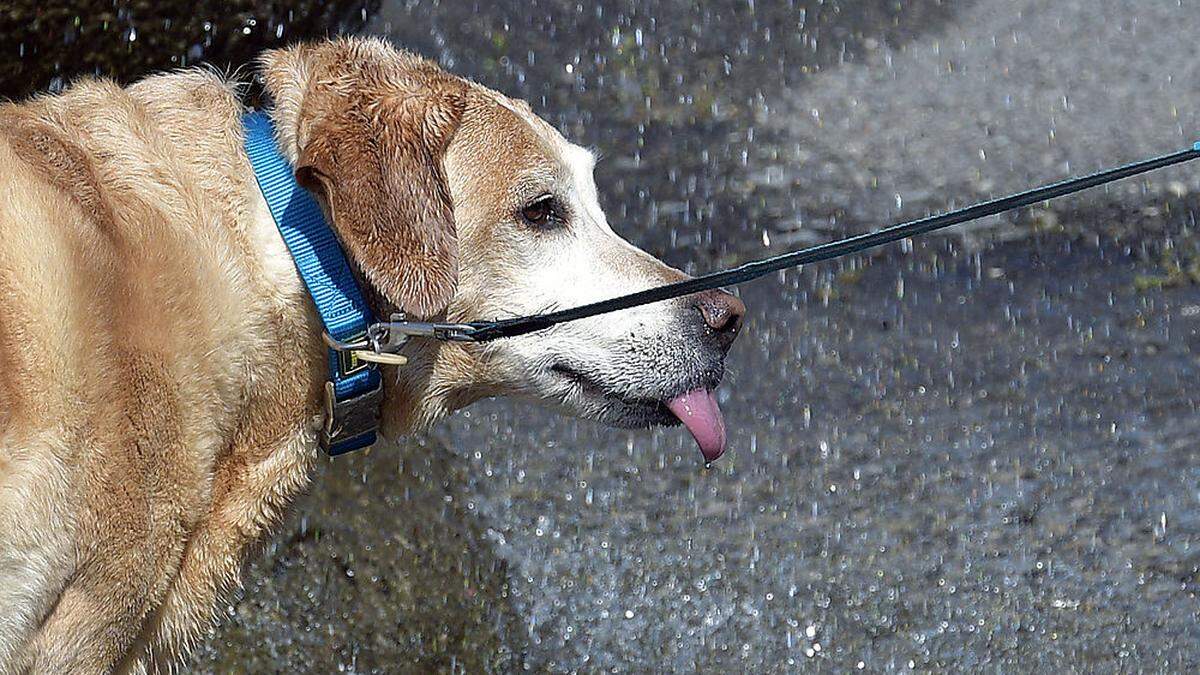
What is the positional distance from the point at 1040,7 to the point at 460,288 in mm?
6651

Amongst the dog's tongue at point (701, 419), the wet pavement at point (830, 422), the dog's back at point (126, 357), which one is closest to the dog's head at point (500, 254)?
the dog's tongue at point (701, 419)

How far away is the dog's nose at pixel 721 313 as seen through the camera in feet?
11.1

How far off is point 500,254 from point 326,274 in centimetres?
43

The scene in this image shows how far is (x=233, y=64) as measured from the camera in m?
6.50

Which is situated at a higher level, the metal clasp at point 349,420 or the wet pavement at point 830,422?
the metal clasp at point 349,420

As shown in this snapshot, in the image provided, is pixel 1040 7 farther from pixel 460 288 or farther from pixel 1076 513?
pixel 460 288

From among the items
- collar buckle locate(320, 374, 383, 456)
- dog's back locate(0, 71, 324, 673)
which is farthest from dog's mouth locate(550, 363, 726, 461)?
dog's back locate(0, 71, 324, 673)

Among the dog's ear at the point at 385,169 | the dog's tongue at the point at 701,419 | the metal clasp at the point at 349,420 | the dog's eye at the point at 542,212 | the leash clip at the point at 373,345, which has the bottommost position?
the dog's tongue at the point at 701,419

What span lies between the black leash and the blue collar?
113mm

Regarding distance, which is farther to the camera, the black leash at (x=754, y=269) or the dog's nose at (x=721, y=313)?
the dog's nose at (x=721, y=313)

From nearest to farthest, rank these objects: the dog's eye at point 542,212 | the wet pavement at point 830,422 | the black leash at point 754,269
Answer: the black leash at point 754,269, the dog's eye at point 542,212, the wet pavement at point 830,422

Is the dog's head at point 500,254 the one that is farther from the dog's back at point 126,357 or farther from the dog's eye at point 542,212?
the dog's back at point 126,357

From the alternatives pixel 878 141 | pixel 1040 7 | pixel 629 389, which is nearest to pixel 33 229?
pixel 629 389

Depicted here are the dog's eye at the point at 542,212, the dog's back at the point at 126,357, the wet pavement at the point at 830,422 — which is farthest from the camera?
the wet pavement at the point at 830,422
